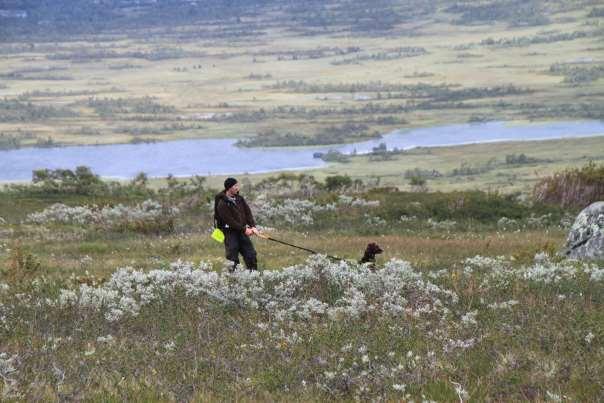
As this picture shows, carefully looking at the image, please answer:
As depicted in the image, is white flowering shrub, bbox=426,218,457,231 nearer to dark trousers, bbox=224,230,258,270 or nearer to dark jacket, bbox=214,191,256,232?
dark trousers, bbox=224,230,258,270

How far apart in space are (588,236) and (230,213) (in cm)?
683

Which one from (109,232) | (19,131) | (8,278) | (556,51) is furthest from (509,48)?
(8,278)

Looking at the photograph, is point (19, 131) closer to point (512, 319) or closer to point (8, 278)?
point (8, 278)

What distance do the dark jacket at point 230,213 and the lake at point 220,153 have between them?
200ft

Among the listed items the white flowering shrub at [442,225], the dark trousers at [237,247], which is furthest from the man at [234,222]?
the white flowering shrub at [442,225]

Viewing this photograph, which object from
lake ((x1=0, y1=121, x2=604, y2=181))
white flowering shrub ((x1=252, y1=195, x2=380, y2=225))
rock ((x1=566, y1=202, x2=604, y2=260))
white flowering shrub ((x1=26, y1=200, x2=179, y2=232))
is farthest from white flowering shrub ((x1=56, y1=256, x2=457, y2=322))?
lake ((x1=0, y1=121, x2=604, y2=181))

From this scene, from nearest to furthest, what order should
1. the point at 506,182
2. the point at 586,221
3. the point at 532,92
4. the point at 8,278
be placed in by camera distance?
the point at 8,278
the point at 586,221
the point at 506,182
the point at 532,92

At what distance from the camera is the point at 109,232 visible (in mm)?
28656

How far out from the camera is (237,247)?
16609 millimetres

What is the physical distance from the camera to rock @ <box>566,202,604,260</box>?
18.3 metres

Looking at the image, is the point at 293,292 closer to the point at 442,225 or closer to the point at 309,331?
the point at 309,331

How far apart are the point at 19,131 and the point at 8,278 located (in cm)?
9749

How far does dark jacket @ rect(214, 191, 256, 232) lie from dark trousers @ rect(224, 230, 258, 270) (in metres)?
0.17

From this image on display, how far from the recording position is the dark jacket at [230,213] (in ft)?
53.4
